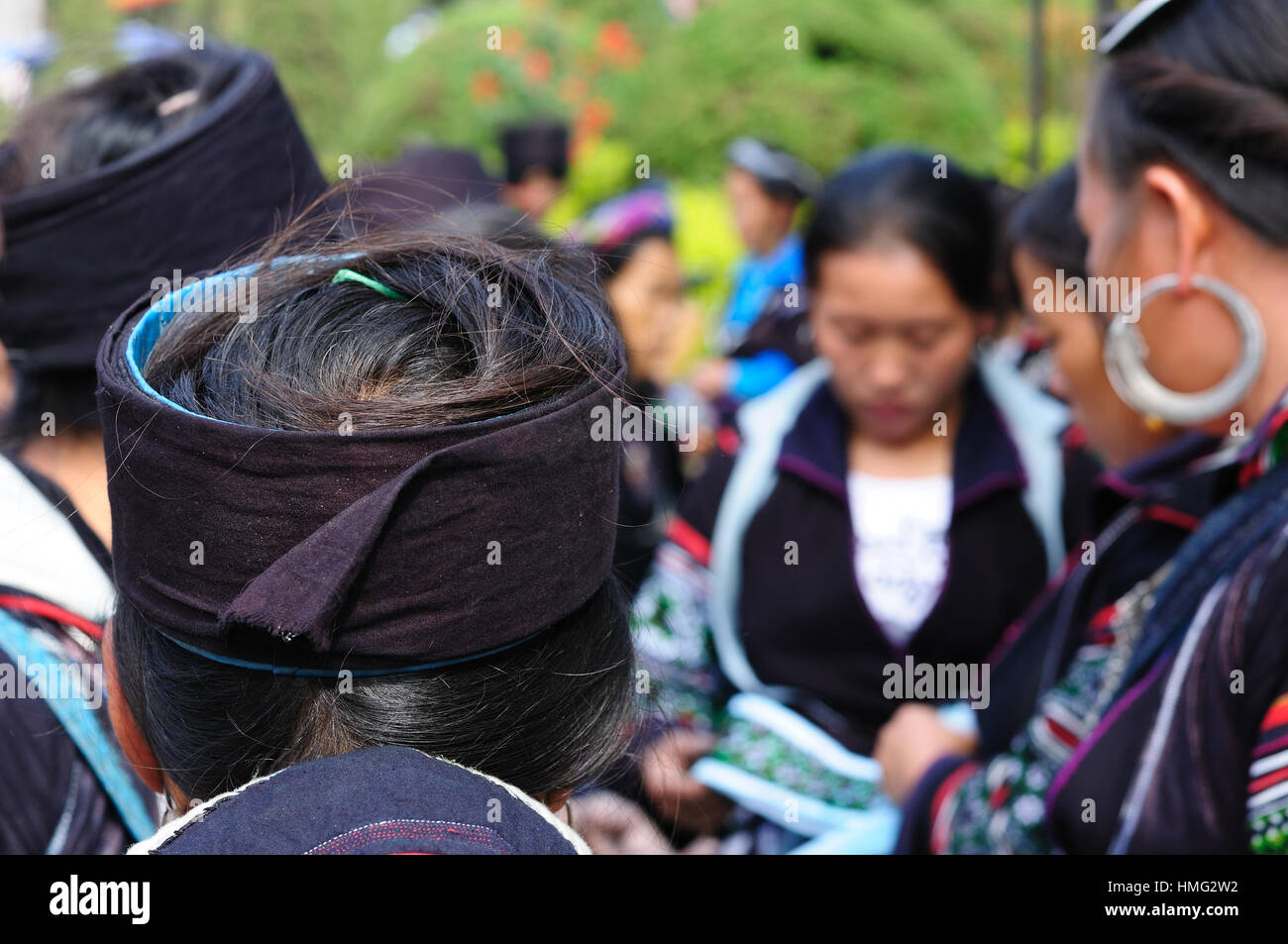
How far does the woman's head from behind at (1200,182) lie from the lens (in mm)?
1524

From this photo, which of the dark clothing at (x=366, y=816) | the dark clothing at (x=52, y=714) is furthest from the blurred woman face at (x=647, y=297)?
the dark clothing at (x=366, y=816)

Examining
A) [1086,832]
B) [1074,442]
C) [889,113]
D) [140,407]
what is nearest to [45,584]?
[140,407]

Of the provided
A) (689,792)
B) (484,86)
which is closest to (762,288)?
(484,86)

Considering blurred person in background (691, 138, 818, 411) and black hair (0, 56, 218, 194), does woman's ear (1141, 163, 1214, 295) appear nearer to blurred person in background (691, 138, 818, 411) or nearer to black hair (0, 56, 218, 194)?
black hair (0, 56, 218, 194)

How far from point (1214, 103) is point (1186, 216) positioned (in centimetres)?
15

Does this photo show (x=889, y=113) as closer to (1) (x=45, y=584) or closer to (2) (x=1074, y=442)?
(2) (x=1074, y=442)

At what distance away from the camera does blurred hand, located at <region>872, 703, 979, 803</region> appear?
7.00 ft

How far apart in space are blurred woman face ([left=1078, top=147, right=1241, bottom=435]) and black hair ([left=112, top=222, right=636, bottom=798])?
922 millimetres

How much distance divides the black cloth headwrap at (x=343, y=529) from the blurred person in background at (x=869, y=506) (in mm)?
1453

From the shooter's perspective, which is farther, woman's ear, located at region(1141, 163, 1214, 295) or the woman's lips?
the woman's lips

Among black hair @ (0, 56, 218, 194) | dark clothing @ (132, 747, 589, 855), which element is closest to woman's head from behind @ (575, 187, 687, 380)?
black hair @ (0, 56, 218, 194)

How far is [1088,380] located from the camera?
2.35 metres

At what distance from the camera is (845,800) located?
2328mm

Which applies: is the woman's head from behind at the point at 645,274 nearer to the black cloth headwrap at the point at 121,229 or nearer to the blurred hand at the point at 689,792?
the blurred hand at the point at 689,792
